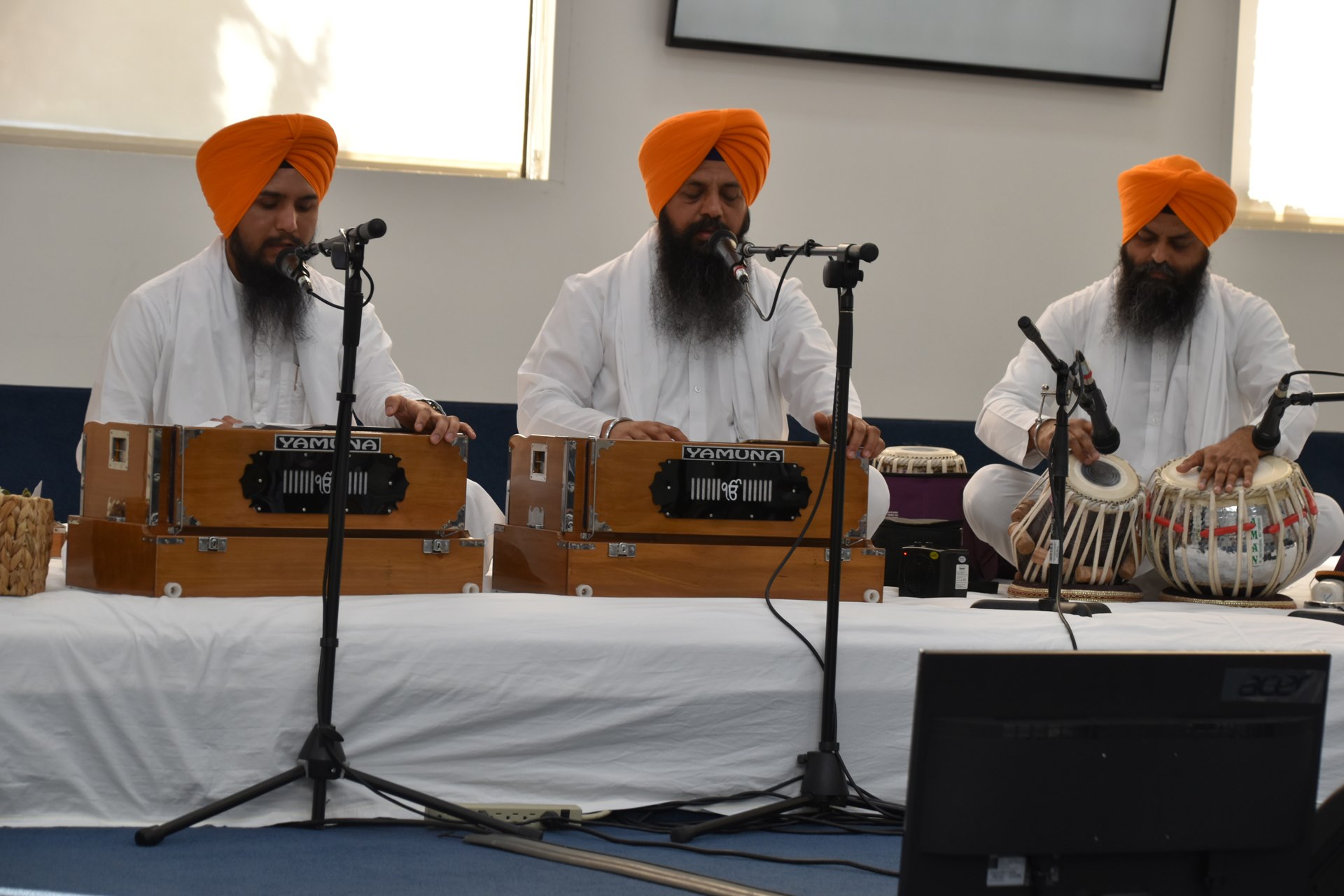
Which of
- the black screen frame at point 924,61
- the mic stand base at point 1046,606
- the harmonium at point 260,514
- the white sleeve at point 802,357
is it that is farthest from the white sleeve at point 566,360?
the black screen frame at point 924,61

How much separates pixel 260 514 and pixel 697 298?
153 cm

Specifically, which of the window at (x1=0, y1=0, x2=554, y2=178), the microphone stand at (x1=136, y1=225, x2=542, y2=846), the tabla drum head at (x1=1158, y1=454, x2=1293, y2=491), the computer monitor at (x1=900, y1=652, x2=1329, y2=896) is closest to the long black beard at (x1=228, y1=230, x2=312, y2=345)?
the microphone stand at (x1=136, y1=225, x2=542, y2=846)

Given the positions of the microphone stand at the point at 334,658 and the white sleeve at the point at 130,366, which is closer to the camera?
the microphone stand at the point at 334,658

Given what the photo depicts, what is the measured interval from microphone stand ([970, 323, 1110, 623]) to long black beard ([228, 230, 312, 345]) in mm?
2002

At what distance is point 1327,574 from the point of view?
3725 mm

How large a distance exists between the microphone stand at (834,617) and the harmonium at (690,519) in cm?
41

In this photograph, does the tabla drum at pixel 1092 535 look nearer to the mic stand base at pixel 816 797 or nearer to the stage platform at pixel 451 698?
the stage platform at pixel 451 698

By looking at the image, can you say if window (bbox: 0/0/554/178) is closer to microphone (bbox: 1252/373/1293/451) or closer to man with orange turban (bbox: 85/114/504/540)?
man with orange turban (bbox: 85/114/504/540)

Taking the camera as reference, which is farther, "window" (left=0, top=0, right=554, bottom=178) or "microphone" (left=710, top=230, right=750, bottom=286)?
"window" (left=0, top=0, right=554, bottom=178)

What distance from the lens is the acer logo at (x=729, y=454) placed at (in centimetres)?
311

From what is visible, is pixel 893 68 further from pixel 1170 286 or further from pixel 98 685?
pixel 98 685

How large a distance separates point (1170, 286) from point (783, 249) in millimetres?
2011

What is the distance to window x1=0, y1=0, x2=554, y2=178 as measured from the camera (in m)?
4.96

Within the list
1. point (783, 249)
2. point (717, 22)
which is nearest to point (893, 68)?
point (717, 22)
